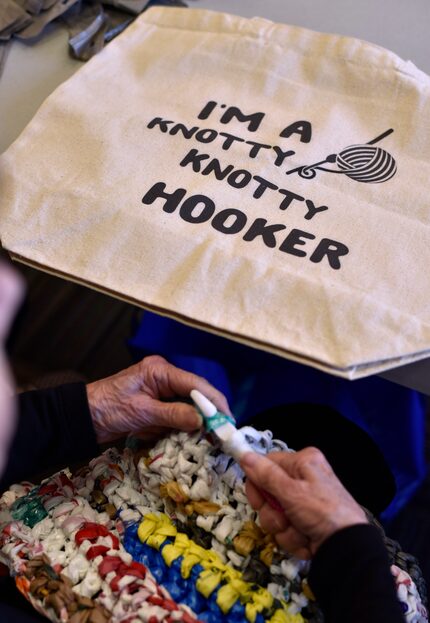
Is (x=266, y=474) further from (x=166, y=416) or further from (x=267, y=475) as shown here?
(x=166, y=416)

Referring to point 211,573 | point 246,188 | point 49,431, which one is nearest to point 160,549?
point 211,573

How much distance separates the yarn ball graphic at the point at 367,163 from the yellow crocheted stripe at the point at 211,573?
1.19 ft

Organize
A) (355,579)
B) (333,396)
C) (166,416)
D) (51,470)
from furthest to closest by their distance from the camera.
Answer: (333,396)
(51,470)
(166,416)
(355,579)

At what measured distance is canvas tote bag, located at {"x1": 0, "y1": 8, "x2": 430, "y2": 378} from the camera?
0.52 m

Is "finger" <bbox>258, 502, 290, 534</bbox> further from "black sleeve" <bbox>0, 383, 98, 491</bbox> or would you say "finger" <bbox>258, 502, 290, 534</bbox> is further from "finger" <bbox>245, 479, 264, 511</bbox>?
"black sleeve" <bbox>0, 383, 98, 491</bbox>

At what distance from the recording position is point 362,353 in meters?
0.49

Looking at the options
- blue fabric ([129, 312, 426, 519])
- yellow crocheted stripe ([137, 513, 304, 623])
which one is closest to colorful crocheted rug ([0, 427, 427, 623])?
yellow crocheted stripe ([137, 513, 304, 623])

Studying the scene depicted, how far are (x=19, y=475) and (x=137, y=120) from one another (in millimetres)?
380

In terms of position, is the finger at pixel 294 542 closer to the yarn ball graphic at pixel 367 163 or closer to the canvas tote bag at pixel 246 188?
the canvas tote bag at pixel 246 188

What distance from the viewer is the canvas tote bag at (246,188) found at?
0.52 metres

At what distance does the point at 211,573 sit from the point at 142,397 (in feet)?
0.56

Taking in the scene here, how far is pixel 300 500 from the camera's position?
0.47 metres

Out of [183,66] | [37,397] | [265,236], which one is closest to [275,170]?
[265,236]

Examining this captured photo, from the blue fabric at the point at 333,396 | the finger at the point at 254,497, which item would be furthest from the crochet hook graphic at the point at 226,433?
the blue fabric at the point at 333,396
